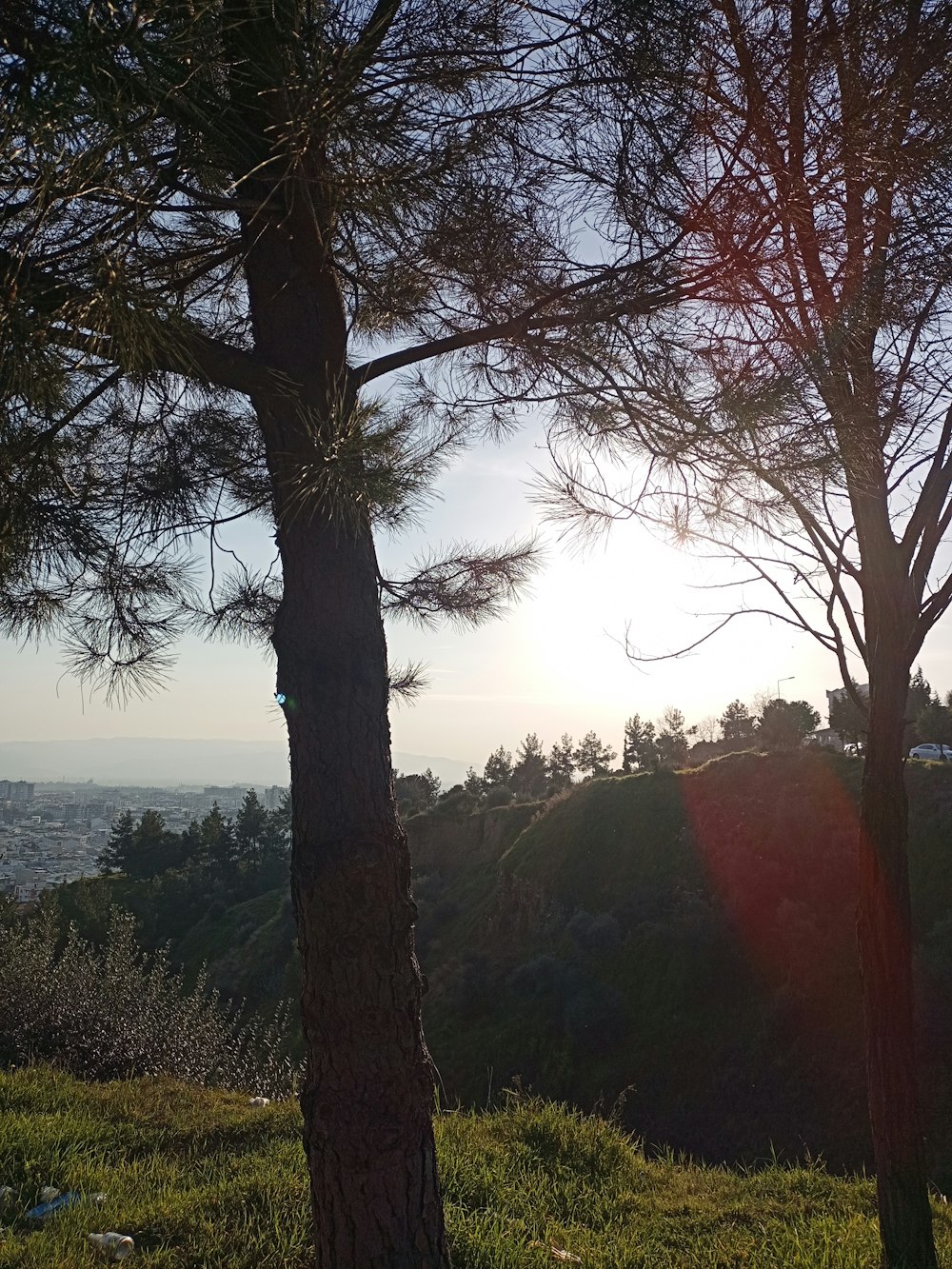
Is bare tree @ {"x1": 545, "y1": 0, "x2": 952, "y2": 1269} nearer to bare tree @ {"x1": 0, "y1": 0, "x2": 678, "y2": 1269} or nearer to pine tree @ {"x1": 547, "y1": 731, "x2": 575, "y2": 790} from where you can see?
bare tree @ {"x1": 0, "y1": 0, "x2": 678, "y2": 1269}

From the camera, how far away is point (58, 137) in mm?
1383

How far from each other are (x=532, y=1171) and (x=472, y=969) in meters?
15.0

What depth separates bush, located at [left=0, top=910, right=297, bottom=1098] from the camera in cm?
587

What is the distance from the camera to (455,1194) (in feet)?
9.99

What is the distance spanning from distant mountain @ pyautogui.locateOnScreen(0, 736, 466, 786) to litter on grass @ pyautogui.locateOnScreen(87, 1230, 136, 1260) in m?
58.2

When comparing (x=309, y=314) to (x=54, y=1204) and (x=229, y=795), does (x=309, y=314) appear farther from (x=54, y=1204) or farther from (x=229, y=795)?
(x=229, y=795)

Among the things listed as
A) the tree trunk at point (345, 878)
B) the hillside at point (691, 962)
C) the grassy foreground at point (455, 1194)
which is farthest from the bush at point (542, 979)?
the tree trunk at point (345, 878)

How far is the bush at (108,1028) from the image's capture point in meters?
5.87

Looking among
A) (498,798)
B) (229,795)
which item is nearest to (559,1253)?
(498,798)

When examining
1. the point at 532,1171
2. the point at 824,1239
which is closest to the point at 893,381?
the point at 824,1239

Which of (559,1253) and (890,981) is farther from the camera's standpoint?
(890,981)

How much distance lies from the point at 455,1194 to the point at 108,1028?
13.3ft

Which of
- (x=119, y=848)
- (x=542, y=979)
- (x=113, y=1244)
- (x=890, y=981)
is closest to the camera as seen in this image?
(x=113, y=1244)

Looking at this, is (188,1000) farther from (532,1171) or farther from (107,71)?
(107,71)
